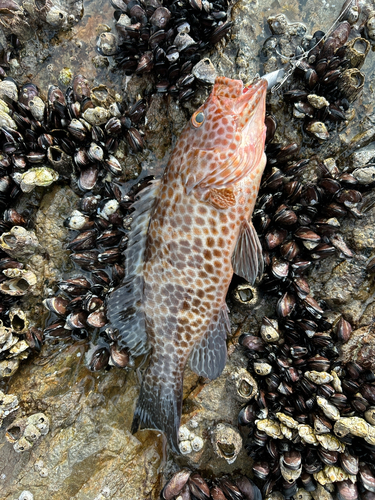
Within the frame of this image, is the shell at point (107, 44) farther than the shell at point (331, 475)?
Yes

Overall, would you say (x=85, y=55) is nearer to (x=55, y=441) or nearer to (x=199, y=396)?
(x=199, y=396)

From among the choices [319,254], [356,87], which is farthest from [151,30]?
[319,254]

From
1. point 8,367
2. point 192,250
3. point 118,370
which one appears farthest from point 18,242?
point 192,250

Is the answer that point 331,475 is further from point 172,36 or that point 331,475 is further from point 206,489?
point 172,36

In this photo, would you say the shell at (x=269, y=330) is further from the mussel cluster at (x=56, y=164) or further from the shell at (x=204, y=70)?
the shell at (x=204, y=70)

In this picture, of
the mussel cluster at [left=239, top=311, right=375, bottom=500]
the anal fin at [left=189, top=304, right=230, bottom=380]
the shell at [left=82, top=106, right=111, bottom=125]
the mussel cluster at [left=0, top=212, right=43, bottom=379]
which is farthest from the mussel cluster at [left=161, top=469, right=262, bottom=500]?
the shell at [left=82, top=106, right=111, bottom=125]

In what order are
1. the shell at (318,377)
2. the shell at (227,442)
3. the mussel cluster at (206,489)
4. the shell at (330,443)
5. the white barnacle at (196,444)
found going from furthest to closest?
1. the white barnacle at (196,444)
2. the shell at (227,442)
3. the mussel cluster at (206,489)
4. the shell at (318,377)
5. the shell at (330,443)

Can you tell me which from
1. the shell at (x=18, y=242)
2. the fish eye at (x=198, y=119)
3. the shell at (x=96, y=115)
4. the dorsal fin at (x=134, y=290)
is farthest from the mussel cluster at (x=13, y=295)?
Answer: the fish eye at (x=198, y=119)
